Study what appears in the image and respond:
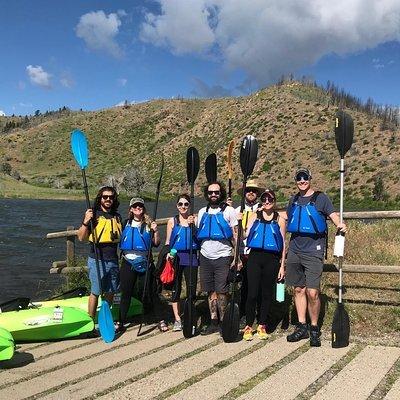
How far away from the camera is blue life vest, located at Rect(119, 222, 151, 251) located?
5344mm

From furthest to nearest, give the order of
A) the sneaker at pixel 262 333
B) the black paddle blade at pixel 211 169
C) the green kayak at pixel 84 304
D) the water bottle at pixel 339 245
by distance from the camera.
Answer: the black paddle blade at pixel 211 169 < the green kayak at pixel 84 304 < the sneaker at pixel 262 333 < the water bottle at pixel 339 245

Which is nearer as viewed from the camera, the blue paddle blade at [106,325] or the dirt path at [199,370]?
the dirt path at [199,370]

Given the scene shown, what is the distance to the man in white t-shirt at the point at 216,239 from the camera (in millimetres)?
5145

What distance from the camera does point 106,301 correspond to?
540cm

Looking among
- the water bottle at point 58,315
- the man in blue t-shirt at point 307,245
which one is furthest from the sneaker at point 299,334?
the water bottle at point 58,315

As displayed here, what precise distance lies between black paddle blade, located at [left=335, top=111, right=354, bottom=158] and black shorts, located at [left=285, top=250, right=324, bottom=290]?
4.42 ft

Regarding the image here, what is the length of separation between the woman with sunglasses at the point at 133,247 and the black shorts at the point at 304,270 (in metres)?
1.56

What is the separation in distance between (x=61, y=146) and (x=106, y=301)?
255 ft

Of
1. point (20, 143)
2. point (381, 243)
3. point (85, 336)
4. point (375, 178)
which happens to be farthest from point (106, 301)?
point (20, 143)

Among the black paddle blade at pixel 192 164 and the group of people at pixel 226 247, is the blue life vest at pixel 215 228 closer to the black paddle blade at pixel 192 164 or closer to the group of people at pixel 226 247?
the group of people at pixel 226 247

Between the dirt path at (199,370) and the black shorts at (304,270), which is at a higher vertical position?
the black shorts at (304,270)

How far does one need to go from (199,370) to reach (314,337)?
4.37 feet

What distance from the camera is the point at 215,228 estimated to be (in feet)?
16.8

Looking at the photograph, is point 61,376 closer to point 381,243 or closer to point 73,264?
point 73,264
